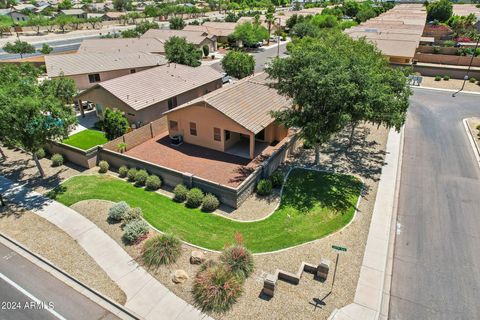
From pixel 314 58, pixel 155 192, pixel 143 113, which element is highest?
pixel 314 58

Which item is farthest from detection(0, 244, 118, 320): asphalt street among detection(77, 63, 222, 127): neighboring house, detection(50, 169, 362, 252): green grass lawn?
detection(77, 63, 222, 127): neighboring house

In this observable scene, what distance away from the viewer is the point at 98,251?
17672 millimetres

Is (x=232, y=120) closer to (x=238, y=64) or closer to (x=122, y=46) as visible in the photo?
(x=238, y=64)

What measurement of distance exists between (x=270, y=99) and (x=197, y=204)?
45.1 ft

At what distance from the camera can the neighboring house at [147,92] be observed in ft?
106

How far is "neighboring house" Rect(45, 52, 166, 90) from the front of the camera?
4272cm

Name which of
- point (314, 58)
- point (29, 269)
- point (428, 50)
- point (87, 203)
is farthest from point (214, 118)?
point (428, 50)

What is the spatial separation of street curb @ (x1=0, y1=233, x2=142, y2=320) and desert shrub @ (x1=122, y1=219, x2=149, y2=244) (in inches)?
134

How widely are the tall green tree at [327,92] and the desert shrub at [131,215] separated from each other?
12.1 m

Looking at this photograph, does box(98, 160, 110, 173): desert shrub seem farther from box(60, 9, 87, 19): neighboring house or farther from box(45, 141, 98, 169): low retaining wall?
box(60, 9, 87, 19): neighboring house

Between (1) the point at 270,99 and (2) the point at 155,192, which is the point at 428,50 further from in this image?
(2) the point at 155,192

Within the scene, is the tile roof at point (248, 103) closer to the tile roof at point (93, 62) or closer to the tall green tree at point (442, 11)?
the tile roof at point (93, 62)

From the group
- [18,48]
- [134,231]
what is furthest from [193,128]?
[18,48]

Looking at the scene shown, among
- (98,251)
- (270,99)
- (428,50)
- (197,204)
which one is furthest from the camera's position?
Answer: (428,50)
